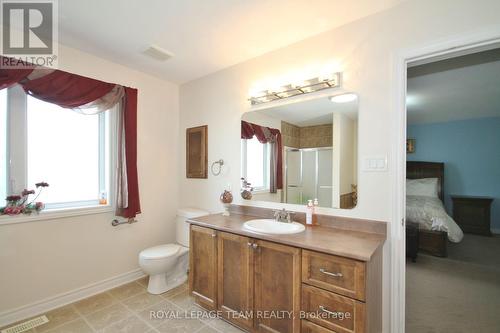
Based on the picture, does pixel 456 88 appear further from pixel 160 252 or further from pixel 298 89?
pixel 160 252

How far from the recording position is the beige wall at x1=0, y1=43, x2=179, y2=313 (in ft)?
6.38

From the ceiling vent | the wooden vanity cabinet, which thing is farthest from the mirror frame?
the ceiling vent

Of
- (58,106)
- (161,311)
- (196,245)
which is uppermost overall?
(58,106)

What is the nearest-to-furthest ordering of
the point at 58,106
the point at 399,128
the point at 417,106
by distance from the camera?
the point at 399,128
the point at 58,106
the point at 417,106

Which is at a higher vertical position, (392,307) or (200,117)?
(200,117)

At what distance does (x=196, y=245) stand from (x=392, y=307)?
161cm

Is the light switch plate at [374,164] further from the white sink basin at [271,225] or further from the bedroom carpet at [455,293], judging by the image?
the bedroom carpet at [455,293]

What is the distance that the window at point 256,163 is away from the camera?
2.32 metres

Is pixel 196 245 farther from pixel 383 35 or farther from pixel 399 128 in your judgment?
pixel 383 35

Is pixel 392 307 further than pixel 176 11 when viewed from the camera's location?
No

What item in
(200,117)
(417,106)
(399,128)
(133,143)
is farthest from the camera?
(417,106)

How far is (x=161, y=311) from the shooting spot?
2.06 m

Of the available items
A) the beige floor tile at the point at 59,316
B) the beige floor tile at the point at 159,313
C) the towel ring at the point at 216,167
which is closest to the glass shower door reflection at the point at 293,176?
the towel ring at the point at 216,167

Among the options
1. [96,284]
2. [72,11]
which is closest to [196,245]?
[96,284]
